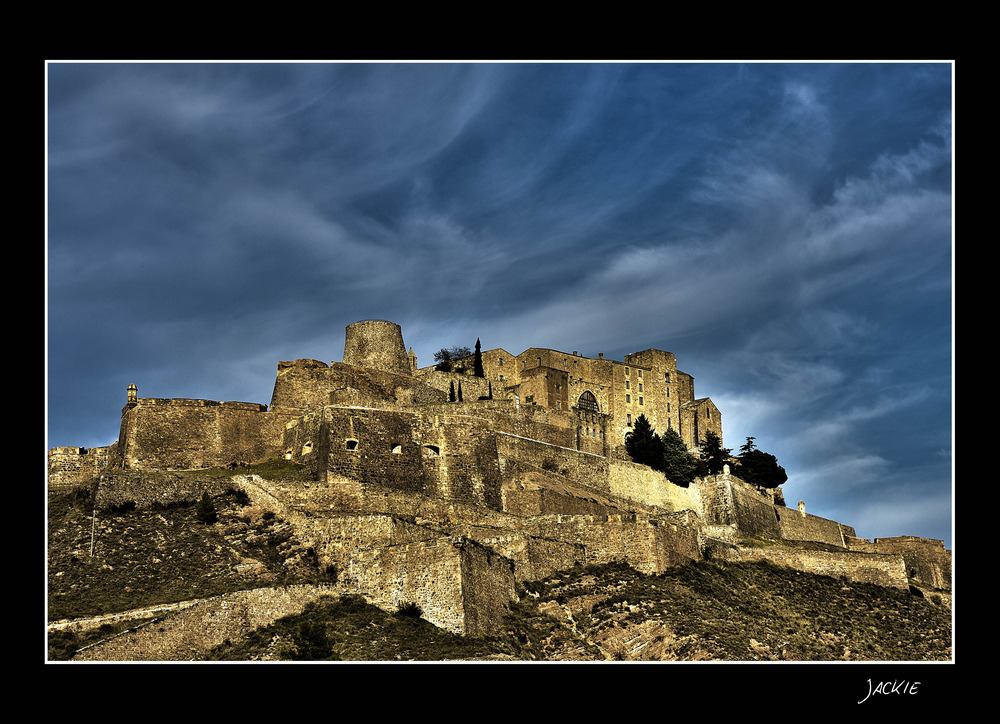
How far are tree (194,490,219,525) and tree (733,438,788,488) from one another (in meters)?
35.6

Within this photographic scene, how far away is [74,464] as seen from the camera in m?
47.1

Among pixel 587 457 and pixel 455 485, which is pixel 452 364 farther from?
pixel 455 485


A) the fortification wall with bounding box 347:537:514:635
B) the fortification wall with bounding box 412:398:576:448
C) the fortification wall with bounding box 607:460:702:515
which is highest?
the fortification wall with bounding box 412:398:576:448

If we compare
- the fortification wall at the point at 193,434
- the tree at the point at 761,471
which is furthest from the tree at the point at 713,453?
the fortification wall at the point at 193,434

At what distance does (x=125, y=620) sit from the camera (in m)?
32.2

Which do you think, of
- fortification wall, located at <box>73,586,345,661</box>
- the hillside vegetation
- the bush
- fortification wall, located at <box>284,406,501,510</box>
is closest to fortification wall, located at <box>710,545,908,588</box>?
the hillside vegetation

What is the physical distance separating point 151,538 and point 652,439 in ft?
106

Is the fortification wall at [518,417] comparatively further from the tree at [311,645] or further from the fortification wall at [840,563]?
the tree at [311,645]

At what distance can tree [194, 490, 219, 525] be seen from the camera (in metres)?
A: 40.3

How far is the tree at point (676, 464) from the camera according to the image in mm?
61781

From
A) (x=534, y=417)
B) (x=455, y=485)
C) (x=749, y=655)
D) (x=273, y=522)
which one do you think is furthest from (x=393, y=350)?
(x=749, y=655)

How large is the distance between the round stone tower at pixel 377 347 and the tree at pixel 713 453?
20.3 m

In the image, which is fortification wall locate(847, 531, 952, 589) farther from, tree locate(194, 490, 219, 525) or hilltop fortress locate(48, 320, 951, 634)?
tree locate(194, 490, 219, 525)

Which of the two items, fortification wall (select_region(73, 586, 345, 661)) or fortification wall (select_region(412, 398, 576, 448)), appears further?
fortification wall (select_region(412, 398, 576, 448))
